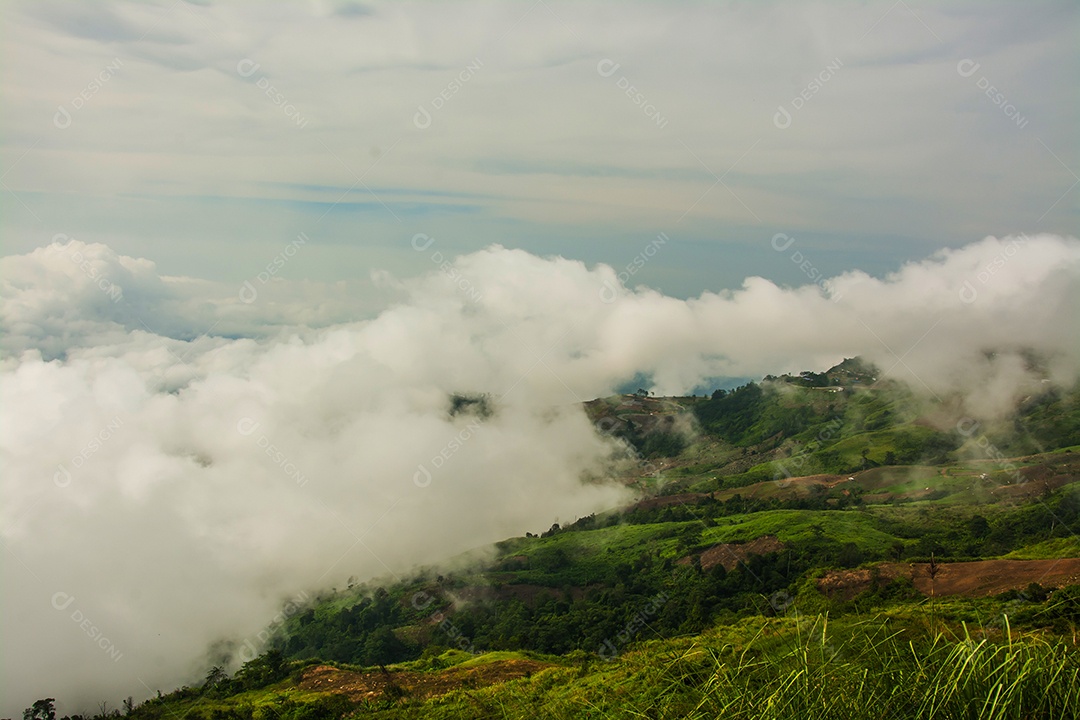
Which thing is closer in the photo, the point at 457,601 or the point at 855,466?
the point at 457,601

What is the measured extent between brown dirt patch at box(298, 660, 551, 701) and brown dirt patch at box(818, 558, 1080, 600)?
3750 cm

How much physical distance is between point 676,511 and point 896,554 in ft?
254

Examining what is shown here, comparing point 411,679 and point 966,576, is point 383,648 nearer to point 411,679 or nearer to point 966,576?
point 411,679

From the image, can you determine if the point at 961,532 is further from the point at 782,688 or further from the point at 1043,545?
the point at 782,688

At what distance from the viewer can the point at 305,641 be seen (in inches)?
5379

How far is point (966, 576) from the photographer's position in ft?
239

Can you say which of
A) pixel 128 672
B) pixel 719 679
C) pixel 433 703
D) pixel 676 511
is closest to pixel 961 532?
pixel 676 511

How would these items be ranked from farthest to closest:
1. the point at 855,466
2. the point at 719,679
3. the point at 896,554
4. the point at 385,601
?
1. the point at 855,466
2. the point at 385,601
3. the point at 896,554
4. the point at 719,679

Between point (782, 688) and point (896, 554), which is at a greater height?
point (782, 688)

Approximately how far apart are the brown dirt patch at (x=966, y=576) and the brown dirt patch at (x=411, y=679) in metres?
37.5

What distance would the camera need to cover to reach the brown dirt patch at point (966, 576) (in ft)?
213

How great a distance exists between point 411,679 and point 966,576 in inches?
2300

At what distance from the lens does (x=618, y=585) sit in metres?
120

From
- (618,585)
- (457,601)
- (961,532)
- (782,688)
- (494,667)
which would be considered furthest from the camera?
(457,601)
